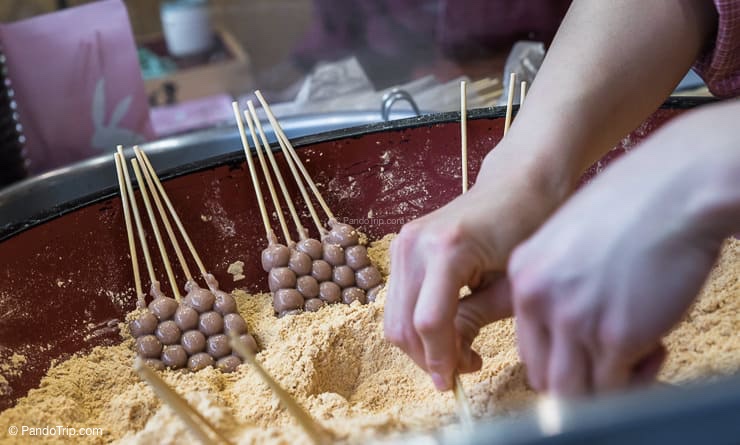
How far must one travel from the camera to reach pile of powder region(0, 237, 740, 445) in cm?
83

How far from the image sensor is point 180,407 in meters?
0.66

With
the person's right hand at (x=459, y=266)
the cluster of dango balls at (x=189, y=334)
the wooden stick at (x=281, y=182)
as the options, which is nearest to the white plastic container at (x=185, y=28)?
the wooden stick at (x=281, y=182)

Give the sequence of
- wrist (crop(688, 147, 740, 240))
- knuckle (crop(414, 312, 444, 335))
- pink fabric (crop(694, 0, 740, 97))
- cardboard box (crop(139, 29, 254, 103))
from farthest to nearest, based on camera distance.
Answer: cardboard box (crop(139, 29, 254, 103))
pink fabric (crop(694, 0, 740, 97))
knuckle (crop(414, 312, 444, 335))
wrist (crop(688, 147, 740, 240))

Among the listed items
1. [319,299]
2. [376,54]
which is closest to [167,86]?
[376,54]

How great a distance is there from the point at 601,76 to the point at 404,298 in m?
0.39

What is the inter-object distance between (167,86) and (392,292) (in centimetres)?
166

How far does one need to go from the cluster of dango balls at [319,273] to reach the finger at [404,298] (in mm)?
357

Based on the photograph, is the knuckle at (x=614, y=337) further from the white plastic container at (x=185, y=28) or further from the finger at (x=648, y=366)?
the white plastic container at (x=185, y=28)

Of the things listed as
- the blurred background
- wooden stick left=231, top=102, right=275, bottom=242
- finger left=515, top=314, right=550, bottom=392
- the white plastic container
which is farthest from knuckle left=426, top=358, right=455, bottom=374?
the white plastic container

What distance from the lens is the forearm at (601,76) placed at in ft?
2.83

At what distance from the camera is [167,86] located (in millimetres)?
2244

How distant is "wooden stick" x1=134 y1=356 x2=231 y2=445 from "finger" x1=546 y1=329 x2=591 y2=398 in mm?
315

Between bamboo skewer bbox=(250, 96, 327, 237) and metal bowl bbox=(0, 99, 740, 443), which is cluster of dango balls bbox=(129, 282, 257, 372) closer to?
metal bowl bbox=(0, 99, 740, 443)

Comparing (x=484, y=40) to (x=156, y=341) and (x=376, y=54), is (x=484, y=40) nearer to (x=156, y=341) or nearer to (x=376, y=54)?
(x=376, y=54)
